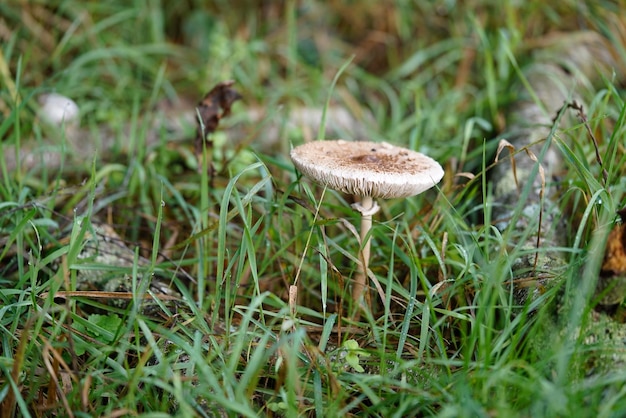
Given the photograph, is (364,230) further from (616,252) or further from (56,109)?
(56,109)

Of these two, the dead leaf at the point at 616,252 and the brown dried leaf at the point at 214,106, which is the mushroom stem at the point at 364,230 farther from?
the brown dried leaf at the point at 214,106

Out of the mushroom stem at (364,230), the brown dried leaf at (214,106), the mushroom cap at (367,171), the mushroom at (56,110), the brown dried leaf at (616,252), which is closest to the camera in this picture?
the brown dried leaf at (616,252)

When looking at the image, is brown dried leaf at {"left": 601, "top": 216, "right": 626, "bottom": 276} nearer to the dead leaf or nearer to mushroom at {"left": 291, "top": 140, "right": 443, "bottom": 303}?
the dead leaf

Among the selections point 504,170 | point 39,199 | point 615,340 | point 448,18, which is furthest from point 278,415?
point 448,18

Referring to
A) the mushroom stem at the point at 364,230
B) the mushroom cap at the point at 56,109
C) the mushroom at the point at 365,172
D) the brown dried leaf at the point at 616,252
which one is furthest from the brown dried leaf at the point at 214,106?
the brown dried leaf at the point at 616,252

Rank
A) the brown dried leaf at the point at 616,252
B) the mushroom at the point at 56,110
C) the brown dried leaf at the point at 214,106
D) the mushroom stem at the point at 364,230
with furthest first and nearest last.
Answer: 1. the mushroom at the point at 56,110
2. the brown dried leaf at the point at 214,106
3. the mushroom stem at the point at 364,230
4. the brown dried leaf at the point at 616,252

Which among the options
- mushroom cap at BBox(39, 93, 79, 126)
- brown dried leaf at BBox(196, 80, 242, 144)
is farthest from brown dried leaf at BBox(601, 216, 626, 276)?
mushroom cap at BBox(39, 93, 79, 126)

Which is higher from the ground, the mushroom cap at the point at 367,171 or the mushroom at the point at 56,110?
the mushroom cap at the point at 367,171

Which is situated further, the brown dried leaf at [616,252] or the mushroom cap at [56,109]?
the mushroom cap at [56,109]

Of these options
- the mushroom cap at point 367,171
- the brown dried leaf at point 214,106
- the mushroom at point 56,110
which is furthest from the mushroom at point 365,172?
the mushroom at point 56,110
